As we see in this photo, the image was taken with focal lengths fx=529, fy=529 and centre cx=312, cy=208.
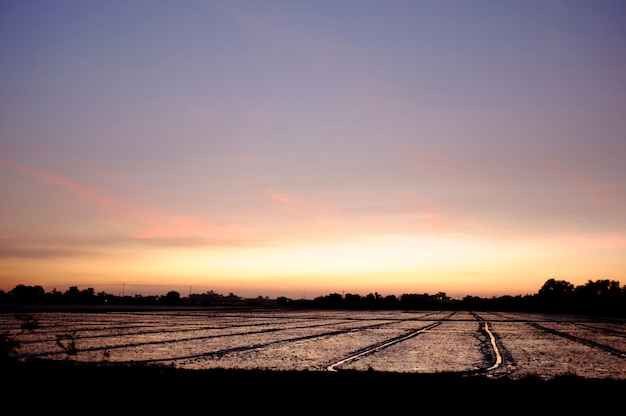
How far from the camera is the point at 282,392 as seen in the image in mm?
6730

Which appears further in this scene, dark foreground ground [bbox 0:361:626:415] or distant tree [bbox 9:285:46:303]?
distant tree [bbox 9:285:46:303]

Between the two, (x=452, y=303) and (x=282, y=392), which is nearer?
(x=282, y=392)

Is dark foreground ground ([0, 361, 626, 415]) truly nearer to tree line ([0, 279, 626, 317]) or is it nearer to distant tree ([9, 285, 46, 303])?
tree line ([0, 279, 626, 317])

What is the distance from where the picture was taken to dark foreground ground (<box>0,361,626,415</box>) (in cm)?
613

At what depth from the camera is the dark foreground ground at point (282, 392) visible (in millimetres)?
6129

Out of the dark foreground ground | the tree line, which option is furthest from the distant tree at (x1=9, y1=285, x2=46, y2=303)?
the dark foreground ground

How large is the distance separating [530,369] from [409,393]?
7240 millimetres

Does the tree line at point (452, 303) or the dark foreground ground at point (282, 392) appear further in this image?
the tree line at point (452, 303)

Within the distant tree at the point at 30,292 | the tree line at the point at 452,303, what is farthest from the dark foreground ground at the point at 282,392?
the distant tree at the point at 30,292

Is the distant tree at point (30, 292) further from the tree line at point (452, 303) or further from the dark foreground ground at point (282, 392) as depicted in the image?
the dark foreground ground at point (282, 392)

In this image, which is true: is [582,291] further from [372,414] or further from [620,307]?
[372,414]

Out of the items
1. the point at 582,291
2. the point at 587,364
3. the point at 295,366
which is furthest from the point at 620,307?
the point at 582,291

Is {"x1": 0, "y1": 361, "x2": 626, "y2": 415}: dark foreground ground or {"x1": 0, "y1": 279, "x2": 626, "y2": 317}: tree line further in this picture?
{"x1": 0, "y1": 279, "x2": 626, "y2": 317}: tree line

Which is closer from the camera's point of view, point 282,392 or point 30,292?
point 282,392
